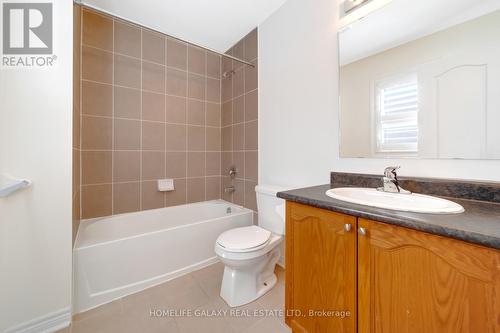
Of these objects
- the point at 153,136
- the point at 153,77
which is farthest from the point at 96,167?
the point at 153,77

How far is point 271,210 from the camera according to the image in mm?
1671

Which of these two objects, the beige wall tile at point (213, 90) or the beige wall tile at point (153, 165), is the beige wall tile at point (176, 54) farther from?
the beige wall tile at point (153, 165)

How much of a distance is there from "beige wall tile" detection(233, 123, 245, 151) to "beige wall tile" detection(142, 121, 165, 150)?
828 mm

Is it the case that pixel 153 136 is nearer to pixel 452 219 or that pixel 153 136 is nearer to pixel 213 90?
pixel 213 90

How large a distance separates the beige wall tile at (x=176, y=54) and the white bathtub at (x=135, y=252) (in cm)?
171

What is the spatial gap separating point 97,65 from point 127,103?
1.30ft

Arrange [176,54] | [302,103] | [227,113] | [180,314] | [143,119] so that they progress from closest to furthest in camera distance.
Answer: [180,314] → [302,103] → [143,119] → [176,54] → [227,113]

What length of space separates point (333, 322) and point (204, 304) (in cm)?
91

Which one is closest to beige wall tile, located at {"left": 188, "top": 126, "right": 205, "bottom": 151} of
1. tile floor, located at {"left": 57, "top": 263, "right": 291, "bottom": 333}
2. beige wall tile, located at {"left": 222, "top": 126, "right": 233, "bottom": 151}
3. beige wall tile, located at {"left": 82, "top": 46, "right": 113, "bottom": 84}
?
beige wall tile, located at {"left": 222, "top": 126, "right": 233, "bottom": 151}

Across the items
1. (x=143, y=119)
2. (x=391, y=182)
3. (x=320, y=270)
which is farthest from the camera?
(x=143, y=119)

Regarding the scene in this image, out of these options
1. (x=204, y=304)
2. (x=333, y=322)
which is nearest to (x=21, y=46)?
(x=204, y=304)

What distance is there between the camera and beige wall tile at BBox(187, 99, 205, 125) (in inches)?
95.7

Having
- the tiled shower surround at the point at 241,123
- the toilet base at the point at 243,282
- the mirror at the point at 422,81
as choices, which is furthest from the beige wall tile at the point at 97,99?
the mirror at the point at 422,81

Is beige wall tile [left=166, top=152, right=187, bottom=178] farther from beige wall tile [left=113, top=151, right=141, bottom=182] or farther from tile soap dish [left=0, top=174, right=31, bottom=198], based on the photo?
tile soap dish [left=0, top=174, right=31, bottom=198]
